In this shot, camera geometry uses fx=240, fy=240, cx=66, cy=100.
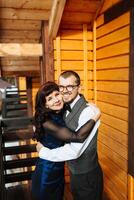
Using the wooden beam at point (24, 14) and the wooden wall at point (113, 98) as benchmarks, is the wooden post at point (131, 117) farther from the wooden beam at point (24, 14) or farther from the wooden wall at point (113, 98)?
the wooden beam at point (24, 14)

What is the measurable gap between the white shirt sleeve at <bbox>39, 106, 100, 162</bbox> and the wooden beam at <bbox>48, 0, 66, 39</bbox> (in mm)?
1435

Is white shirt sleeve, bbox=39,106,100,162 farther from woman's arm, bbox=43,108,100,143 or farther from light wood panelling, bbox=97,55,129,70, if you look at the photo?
light wood panelling, bbox=97,55,129,70

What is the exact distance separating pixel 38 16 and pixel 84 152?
204cm

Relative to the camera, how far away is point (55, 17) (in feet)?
9.80

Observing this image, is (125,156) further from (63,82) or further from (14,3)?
(14,3)

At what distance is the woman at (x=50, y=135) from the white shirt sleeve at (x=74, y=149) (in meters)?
0.05

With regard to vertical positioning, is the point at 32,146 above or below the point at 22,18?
below

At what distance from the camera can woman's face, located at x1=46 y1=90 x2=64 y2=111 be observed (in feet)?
6.63

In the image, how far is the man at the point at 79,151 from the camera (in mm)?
2006

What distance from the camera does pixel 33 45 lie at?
3520 millimetres

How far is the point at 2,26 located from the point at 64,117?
1929 millimetres

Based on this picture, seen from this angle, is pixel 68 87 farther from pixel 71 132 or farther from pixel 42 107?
pixel 71 132

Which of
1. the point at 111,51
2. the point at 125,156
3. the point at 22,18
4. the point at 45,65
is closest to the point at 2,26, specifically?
the point at 22,18

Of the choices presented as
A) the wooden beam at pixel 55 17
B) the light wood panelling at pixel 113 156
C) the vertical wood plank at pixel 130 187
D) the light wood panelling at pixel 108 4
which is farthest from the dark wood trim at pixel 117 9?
the vertical wood plank at pixel 130 187
